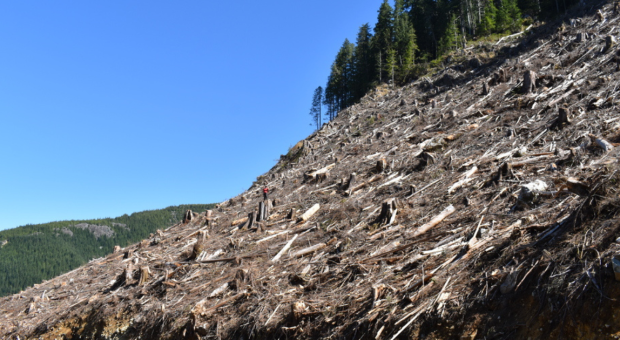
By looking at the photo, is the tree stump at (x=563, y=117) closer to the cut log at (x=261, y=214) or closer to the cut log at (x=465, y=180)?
the cut log at (x=465, y=180)

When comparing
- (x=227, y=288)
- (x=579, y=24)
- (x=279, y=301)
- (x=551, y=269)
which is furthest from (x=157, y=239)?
(x=579, y=24)

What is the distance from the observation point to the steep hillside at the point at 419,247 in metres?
4.93

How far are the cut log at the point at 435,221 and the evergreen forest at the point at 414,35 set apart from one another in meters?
37.6

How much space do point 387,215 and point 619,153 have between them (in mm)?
4538

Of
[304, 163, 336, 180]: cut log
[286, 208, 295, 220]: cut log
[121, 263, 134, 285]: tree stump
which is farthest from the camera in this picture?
[304, 163, 336, 180]: cut log

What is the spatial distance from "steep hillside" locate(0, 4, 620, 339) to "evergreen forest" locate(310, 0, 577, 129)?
2809 centimetres

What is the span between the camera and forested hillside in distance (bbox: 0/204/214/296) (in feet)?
344

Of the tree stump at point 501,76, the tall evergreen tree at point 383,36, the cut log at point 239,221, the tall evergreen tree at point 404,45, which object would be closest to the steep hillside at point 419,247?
the cut log at point 239,221

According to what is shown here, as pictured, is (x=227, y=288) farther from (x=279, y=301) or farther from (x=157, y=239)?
(x=157, y=239)

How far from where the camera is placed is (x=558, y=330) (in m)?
4.18

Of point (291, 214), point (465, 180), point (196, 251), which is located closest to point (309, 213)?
point (291, 214)

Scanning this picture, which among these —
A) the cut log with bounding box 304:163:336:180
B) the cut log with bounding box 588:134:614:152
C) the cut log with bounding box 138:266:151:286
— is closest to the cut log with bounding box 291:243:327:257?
the cut log with bounding box 138:266:151:286

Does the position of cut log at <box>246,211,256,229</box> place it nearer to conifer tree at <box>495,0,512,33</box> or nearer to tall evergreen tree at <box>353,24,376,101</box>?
tall evergreen tree at <box>353,24,376,101</box>

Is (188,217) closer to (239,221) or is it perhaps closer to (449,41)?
(239,221)
